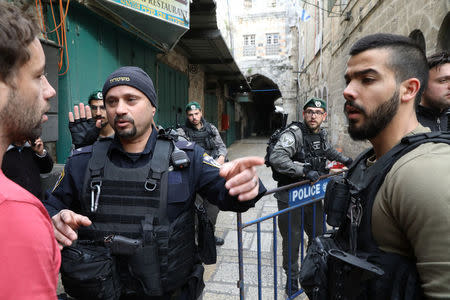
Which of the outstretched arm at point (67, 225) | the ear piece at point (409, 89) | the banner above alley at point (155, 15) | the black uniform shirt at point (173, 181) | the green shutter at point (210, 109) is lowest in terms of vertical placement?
the outstretched arm at point (67, 225)

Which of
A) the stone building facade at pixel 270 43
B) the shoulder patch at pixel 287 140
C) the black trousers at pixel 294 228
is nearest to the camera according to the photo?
the black trousers at pixel 294 228

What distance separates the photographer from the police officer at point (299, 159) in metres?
3.18

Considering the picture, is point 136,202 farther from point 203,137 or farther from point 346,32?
point 346,32

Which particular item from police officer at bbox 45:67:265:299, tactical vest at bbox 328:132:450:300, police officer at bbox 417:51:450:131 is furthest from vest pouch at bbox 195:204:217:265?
police officer at bbox 417:51:450:131

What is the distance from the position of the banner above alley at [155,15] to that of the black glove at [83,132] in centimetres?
184

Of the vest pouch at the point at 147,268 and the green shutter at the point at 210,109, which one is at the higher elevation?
the green shutter at the point at 210,109

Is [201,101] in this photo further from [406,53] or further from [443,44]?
[406,53]

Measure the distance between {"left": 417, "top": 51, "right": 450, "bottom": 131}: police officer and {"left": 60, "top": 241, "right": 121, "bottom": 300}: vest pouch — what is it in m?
2.64

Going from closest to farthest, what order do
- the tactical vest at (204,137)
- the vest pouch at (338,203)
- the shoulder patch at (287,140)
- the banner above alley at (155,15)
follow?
the vest pouch at (338,203) → the shoulder patch at (287,140) → the banner above alley at (155,15) → the tactical vest at (204,137)

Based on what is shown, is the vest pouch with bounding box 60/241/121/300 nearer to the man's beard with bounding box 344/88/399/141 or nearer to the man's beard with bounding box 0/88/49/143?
the man's beard with bounding box 0/88/49/143

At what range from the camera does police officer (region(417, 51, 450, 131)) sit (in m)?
2.25

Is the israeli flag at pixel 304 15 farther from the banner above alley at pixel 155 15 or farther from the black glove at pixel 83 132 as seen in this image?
the black glove at pixel 83 132

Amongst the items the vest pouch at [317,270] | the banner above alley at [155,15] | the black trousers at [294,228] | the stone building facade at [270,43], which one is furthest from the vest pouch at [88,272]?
the stone building facade at [270,43]

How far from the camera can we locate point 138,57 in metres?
5.86
